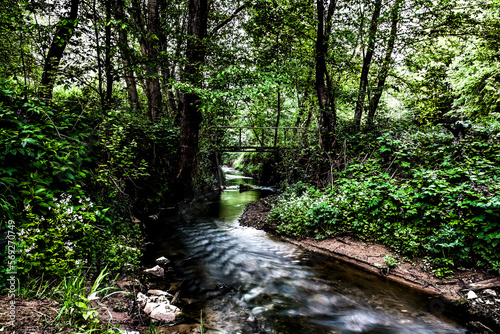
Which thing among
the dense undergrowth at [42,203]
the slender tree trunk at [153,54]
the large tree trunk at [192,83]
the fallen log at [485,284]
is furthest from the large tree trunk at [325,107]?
the dense undergrowth at [42,203]

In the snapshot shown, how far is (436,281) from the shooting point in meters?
4.32

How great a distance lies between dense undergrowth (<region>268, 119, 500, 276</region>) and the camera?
4.33m

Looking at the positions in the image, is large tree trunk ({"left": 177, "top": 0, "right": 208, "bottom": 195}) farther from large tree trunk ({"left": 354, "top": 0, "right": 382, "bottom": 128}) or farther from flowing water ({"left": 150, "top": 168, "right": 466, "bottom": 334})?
large tree trunk ({"left": 354, "top": 0, "right": 382, "bottom": 128})

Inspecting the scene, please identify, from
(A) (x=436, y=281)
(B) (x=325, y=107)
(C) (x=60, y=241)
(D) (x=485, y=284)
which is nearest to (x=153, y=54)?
(B) (x=325, y=107)

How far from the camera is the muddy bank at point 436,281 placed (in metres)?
3.61

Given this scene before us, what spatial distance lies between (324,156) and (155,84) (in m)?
8.10

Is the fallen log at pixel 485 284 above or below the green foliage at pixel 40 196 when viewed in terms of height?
below

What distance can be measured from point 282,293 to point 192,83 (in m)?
6.58

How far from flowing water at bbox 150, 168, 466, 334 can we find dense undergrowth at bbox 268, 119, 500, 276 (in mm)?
1061

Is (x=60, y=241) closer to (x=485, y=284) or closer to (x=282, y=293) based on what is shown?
(x=282, y=293)

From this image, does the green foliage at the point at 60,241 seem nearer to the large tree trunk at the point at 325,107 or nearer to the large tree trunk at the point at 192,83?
the large tree trunk at the point at 192,83

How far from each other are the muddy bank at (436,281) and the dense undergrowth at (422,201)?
178 millimetres

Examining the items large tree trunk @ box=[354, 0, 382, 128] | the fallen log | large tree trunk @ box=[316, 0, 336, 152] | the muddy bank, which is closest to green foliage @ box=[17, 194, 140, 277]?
the muddy bank

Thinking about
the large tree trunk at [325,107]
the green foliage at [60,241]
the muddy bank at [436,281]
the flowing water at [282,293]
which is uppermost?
the large tree trunk at [325,107]
